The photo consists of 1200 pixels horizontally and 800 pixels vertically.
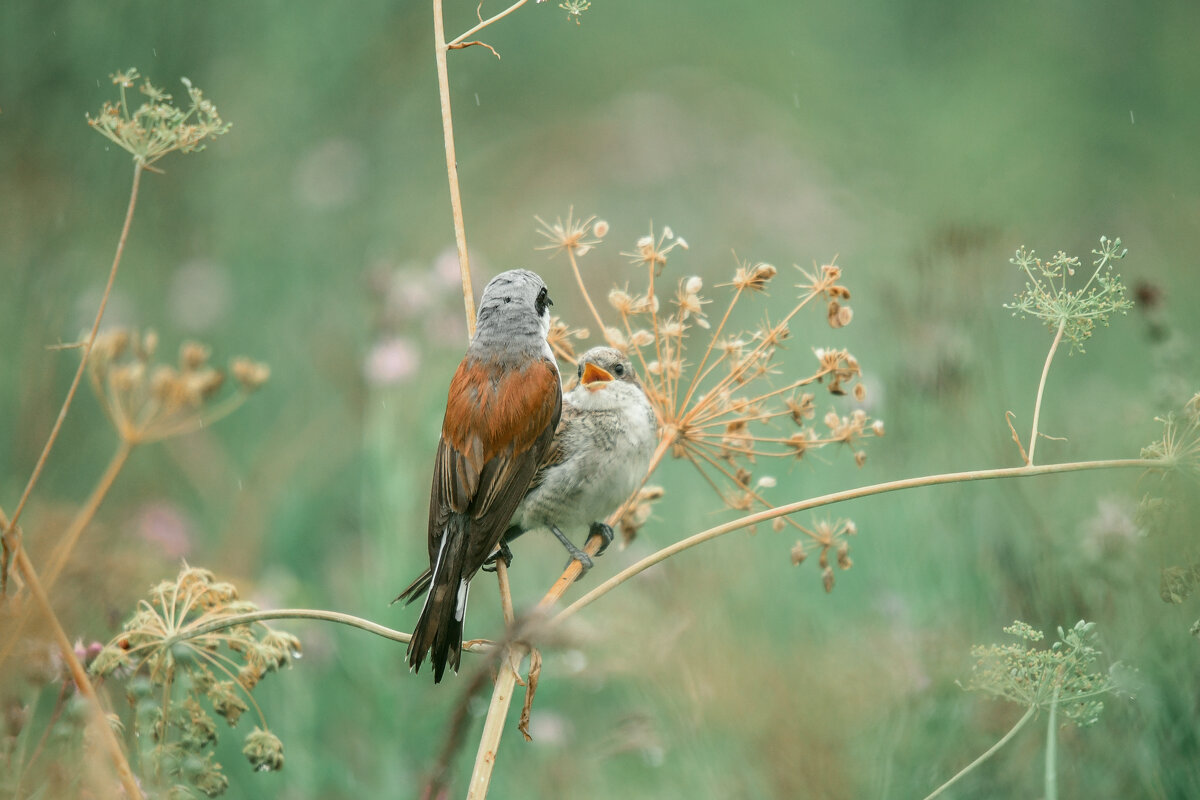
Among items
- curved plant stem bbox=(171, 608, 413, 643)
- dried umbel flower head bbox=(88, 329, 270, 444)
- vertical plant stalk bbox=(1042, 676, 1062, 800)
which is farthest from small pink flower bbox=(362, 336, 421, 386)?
vertical plant stalk bbox=(1042, 676, 1062, 800)

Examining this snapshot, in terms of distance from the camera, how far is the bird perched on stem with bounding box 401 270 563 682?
5.24 feet

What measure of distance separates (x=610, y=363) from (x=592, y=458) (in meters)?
0.20

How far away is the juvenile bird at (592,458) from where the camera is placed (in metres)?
1.95

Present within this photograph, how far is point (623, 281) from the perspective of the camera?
4082 mm

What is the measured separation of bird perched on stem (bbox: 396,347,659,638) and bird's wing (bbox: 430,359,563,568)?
0.20m

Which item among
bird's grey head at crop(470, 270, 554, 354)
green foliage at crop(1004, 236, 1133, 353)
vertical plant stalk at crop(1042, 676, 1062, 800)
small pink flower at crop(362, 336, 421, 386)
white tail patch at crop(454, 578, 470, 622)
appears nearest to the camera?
vertical plant stalk at crop(1042, 676, 1062, 800)

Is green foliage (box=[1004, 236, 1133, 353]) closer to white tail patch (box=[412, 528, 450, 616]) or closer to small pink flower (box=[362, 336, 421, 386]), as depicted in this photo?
white tail patch (box=[412, 528, 450, 616])

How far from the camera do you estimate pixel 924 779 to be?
206 centimetres

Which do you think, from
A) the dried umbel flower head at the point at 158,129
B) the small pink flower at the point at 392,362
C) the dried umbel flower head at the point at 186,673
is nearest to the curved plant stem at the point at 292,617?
the dried umbel flower head at the point at 186,673

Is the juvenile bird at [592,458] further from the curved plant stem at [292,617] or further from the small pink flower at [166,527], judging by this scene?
the small pink flower at [166,527]

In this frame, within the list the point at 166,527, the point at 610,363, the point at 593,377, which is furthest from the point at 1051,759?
the point at 166,527

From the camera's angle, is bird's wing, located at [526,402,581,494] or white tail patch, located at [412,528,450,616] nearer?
white tail patch, located at [412,528,450,616]

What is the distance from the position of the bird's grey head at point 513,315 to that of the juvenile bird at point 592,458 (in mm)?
163

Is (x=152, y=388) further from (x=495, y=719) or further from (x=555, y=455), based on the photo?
(x=495, y=719)
